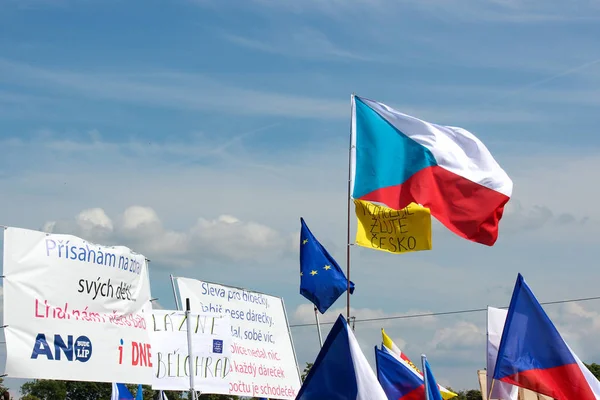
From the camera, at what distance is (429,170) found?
19.2 metres

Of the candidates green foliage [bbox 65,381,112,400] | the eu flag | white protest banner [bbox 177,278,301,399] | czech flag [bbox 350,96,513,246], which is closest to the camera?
czech flag [bbox 350,96,513,246]

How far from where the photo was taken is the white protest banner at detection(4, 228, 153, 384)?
14.7 metres

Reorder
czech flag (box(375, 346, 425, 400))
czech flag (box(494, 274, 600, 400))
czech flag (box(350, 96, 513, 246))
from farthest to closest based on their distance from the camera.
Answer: czech flag (box(375, 346, 425, 400))
czech flag (box(350, 96, 513, 246))
czech flag (box(494, 274, 600, 400))

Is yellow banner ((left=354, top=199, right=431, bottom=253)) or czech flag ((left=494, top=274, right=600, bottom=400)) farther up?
yellow banner ((left=354, top=199, right=431, bottom=253))

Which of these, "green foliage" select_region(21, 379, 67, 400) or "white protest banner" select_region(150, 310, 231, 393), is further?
"green foliage" select_region(21, 379, 67, 400)

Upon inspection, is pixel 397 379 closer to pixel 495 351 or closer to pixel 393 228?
pixel 495 351

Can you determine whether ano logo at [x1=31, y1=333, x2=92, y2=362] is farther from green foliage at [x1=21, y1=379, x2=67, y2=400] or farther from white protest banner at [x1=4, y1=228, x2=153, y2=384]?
green foliage at [x1=21, y1=379, x2=67, y2=400]

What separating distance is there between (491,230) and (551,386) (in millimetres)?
2962

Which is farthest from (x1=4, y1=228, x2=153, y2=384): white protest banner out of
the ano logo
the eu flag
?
the eu flag

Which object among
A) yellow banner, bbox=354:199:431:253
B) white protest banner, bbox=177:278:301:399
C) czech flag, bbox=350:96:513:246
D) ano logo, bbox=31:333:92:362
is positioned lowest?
ano logo, bbox=31:333:92:362

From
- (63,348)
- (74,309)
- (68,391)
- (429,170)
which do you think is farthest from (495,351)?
(68,391)

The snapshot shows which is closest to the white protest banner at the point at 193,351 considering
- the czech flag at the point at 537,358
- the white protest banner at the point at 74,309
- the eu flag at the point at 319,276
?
the white protest banner at the point at 74,309

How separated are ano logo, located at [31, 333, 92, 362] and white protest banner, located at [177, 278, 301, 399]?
5609mm

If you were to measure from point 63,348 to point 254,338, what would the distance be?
8.40m
